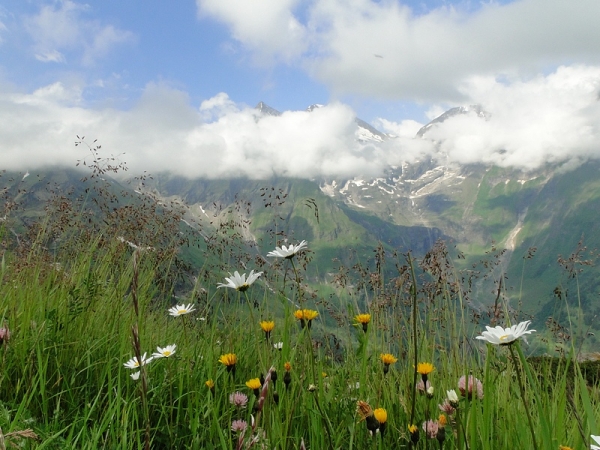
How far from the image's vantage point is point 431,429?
2195 millimetres

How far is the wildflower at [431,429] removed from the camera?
7.18ft

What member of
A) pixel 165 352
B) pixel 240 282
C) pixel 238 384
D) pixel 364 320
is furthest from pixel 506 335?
pixel 165 352

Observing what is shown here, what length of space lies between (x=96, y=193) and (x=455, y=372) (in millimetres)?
5040

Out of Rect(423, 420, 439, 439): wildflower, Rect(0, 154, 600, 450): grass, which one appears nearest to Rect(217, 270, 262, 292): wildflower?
Rect(0, 154, 600, 450): grass

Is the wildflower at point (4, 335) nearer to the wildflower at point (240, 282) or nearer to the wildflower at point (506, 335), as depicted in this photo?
the wildflower at point (240, 282)

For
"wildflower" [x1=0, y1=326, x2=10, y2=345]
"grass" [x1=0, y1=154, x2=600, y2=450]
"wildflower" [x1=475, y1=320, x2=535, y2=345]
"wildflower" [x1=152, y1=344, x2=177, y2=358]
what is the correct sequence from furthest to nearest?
1. "wildflower" [x1=152, y1=344, x2=177, y2=358]
2. "wildflower" [x1=0, y1=326, x2=10, y2=345]
3. "grass" [x1=0, y1=154, x2=600, y2=450]
4. "wildflower" [x1=475, y1=320, x2=535, y2=345]

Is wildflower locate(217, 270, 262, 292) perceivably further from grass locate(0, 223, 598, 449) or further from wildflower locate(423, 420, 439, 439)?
wildflower locate(423, 420, 439, 439)

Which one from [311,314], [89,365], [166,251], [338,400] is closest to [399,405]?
[338,400]

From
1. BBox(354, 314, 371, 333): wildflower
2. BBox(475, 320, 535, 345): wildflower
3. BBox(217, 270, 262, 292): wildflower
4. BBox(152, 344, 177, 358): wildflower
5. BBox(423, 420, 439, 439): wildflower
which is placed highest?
BBox(217, 270, 262, 292): wildflower

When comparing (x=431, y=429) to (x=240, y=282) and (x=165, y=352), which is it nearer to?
(x=240, y=282)

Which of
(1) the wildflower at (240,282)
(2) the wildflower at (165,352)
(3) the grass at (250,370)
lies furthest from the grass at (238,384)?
(1) the wildflower at (240,282)

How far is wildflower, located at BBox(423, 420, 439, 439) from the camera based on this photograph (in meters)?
2.19

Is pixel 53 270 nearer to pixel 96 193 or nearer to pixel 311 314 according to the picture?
pixel 96 193

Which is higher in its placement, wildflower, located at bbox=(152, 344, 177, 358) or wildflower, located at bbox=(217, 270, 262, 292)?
wildflower, located at bbox=(217, 270, 262, 292)
